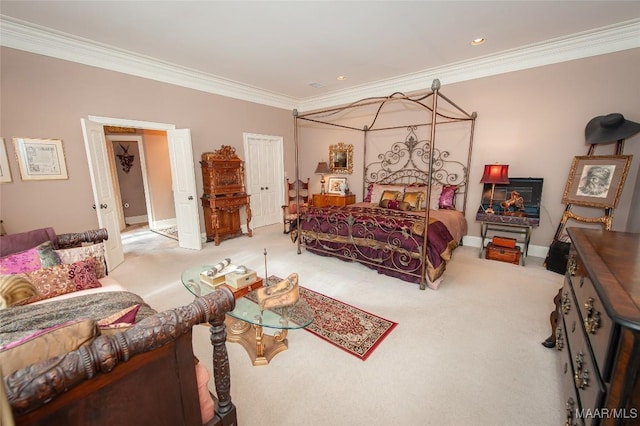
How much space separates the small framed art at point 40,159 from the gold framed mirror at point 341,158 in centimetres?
471

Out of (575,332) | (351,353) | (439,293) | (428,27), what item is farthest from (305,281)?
(428,27)

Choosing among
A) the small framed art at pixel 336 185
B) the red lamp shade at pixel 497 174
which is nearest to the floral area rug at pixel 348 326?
the red lamp shade at pixel 497 174

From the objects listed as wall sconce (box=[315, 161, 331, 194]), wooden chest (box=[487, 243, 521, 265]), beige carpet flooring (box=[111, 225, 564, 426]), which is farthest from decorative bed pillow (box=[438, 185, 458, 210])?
wall sconce (box=[315, 161, 331, 194])

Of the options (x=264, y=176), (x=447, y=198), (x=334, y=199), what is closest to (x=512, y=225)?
(x=447, y=198)

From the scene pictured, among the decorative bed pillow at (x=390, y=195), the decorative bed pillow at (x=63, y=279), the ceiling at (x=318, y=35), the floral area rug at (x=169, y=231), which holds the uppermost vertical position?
the ceiling at (x=318, y=35)

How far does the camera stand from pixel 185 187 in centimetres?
476

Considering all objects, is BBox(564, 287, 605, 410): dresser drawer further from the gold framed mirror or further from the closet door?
the closet door

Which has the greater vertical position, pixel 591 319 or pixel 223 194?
pixel 223 194

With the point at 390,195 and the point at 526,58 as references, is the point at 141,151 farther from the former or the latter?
the point at 526,58

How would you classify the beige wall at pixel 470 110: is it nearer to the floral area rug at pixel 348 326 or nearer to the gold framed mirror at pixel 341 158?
the gold framed mirror at pixel 341 158

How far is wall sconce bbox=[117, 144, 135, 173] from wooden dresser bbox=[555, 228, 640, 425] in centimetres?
873

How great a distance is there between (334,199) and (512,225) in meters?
3.28

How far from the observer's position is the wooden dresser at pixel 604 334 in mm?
892

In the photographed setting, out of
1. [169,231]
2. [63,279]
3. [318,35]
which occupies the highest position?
[318,35]
